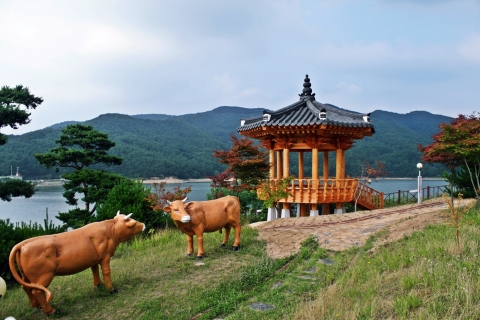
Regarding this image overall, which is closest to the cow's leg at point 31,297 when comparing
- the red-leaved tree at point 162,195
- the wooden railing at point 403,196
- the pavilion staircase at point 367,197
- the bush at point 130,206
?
the red-leaved tree at point 162,195

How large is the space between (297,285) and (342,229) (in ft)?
11.8

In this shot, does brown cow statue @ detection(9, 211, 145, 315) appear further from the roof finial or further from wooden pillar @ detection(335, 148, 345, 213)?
the roof finial

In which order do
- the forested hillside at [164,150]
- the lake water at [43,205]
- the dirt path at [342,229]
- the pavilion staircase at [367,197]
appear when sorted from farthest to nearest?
1. the forested hillside at [164,150]
2. the lake water at [43,205]
3. the pavilion staircase at [367,197]
4. the dirt path at [342,229]

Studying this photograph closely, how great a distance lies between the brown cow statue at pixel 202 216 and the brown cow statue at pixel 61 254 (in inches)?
39.1

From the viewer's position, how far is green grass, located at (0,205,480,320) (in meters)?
3.58

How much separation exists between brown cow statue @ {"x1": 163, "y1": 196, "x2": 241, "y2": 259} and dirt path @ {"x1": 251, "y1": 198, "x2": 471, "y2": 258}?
1000 millimetres

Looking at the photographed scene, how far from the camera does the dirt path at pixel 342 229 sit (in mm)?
6637

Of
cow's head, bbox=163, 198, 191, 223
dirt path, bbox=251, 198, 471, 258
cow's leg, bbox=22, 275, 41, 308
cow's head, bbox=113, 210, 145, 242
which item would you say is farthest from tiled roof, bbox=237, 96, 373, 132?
cow's leg, bbox=22, 275, 41, 308

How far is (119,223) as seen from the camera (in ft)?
16.9

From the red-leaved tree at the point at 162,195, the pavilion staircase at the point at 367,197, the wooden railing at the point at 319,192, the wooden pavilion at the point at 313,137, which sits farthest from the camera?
the pavilion staircase at the point at 367,197

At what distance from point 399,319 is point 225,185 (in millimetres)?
8254

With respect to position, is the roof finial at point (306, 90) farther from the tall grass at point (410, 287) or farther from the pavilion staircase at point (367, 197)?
the tall grass at point (410, 287)

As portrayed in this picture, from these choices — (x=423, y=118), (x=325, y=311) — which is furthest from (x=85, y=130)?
(x=423, y=118)

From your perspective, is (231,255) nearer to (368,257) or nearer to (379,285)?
(368,257)
